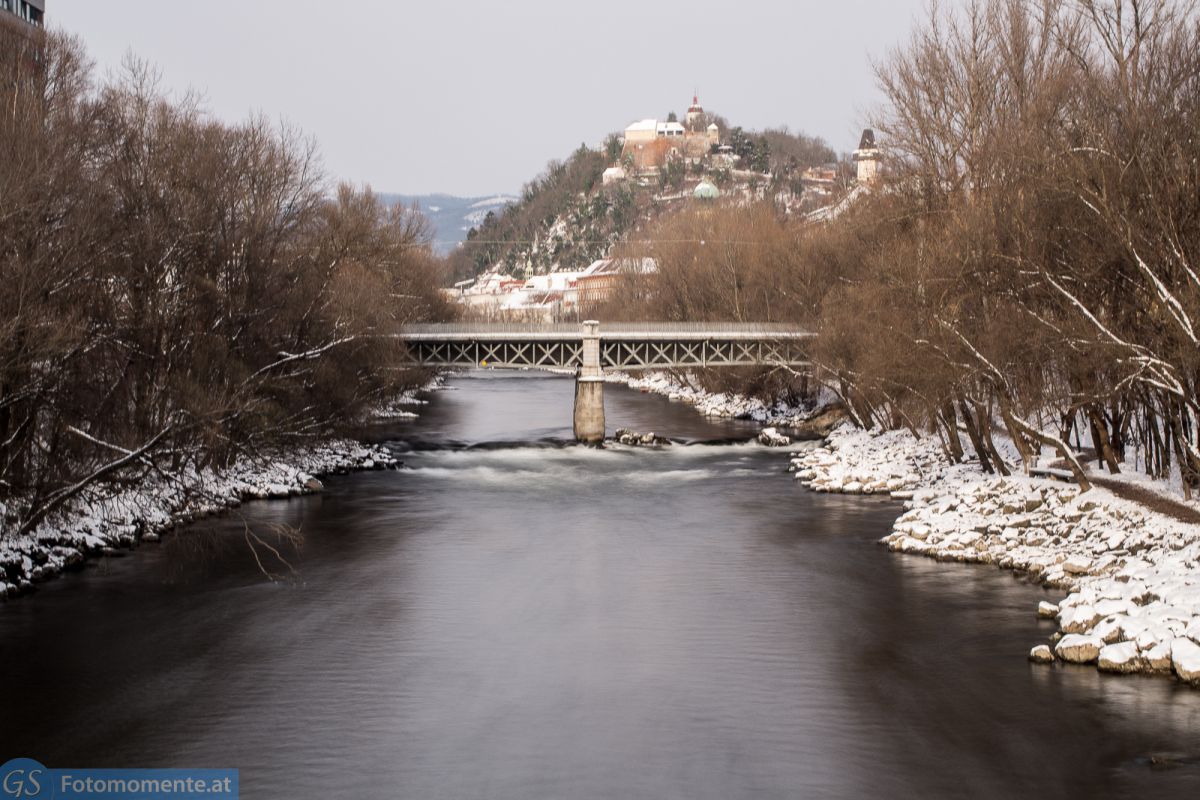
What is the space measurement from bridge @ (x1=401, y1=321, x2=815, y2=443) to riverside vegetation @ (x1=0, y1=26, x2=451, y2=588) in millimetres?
8400

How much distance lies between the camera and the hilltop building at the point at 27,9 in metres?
58.4

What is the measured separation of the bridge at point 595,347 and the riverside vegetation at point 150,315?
840 cm

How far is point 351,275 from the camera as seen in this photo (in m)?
51.6

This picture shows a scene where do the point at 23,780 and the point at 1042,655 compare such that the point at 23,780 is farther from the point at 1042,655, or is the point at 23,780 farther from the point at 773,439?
the point at 773,439

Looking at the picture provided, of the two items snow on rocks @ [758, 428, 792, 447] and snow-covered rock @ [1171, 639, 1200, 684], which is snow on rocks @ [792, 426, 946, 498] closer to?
snow on rocks @ [758, 428, 792, 447]

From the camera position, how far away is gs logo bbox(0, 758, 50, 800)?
56.6 ft

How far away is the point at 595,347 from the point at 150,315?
28.6m

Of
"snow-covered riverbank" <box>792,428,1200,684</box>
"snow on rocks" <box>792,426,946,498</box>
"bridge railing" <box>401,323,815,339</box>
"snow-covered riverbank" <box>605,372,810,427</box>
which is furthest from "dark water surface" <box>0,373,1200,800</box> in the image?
"snow-covered riverbank" <box>605,372,810,427</box>

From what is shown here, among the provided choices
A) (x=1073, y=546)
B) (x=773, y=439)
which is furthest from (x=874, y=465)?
(x=1073, y=546)

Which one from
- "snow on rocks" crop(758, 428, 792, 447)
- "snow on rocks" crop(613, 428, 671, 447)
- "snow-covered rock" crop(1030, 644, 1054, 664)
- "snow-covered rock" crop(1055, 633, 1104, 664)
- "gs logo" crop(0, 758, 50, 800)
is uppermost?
"snow on rocks" crop(758, 428, 792, 447)

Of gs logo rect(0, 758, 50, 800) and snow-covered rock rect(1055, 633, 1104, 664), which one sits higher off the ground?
snow-covered rock rect(1055, 633, 1104, 664)

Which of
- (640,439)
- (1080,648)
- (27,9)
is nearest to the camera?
(1080,648)

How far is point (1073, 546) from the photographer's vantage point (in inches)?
1104

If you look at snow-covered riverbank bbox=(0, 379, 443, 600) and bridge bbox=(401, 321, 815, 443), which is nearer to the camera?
snow-covered riverbank bbox=(0, 379, 443, 600)
